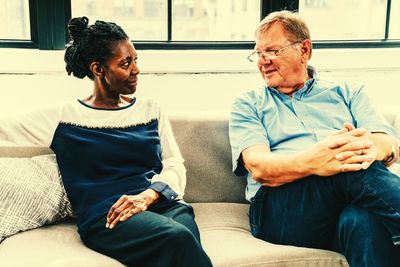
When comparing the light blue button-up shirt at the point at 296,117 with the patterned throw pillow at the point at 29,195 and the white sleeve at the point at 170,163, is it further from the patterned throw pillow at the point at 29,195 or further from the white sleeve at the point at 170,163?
the patterned throw pillow at the point at 29,195

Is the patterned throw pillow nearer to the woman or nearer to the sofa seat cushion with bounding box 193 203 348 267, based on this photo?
the woman

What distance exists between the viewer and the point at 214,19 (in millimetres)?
2723

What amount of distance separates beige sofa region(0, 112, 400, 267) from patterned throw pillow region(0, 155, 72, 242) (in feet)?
0.13

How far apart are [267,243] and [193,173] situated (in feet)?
1.77

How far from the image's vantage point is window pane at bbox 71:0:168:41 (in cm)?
259

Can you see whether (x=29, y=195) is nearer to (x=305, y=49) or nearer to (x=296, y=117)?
(x=296, y=117)

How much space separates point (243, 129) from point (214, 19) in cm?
99

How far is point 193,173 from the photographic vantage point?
7.02 ft

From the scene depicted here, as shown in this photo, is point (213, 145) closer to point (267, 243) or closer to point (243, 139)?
point (243, 139)

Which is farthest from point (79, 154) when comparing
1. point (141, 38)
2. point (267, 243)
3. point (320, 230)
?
point (141, 38)

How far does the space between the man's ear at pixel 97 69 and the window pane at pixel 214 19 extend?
0.88m

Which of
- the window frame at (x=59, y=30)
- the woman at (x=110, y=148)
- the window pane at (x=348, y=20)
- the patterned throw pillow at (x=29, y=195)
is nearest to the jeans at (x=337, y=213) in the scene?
the woman at (x=110, y=148)

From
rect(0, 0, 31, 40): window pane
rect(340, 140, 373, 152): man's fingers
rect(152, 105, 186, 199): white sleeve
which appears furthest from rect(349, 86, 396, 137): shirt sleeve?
rect(0, 0, 31, 40): window pane

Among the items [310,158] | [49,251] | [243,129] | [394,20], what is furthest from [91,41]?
[394,20]
